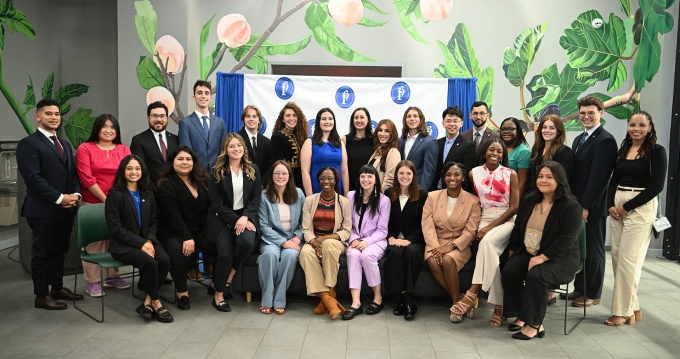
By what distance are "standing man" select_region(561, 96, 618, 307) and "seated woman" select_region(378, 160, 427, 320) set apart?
46.5 inches

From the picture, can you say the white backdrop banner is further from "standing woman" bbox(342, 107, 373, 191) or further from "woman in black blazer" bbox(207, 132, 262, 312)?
"woman in black blazer" bbox(207, 132, 262, 312)

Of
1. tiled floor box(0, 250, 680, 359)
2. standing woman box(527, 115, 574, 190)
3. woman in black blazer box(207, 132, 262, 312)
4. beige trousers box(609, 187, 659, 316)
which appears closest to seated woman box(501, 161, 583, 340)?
tiled floor box(0, 250, 680, 359)

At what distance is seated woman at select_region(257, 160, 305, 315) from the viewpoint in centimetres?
403

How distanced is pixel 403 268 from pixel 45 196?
2704 millimetres

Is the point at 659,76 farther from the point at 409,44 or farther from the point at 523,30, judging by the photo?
the point at 409,44

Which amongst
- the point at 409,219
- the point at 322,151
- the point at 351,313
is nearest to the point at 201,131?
the point at 322,151

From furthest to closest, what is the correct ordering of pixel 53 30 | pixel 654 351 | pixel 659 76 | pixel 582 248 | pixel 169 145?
pixel 53 30
pixel 659 76
pixel 169 145
pixel 582 248
pixel 654 351

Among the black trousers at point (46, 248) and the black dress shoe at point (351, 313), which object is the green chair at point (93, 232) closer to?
the black trousers at point (46, 248)

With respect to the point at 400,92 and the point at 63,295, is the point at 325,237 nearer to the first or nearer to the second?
the point at 63,295

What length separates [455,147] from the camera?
4496mm

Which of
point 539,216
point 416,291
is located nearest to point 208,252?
point 416,291

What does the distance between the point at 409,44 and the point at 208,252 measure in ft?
12.1

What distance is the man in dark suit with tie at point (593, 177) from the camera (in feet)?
12.8

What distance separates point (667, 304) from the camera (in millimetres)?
4379
